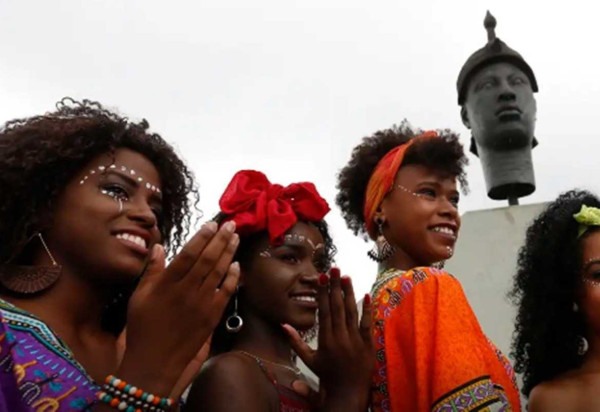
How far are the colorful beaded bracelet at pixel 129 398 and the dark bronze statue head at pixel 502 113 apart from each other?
579 cm

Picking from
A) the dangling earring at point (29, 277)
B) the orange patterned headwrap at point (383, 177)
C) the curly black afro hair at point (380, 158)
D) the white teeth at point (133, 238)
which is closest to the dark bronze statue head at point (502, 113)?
the curly black afro hair at point (380, 158)

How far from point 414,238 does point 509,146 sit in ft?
15.2

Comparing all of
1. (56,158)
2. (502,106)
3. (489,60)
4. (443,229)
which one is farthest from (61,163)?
(489,60)

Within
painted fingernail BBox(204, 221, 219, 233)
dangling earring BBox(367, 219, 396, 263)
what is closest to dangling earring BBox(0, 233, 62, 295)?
painted fingernail BBox(204, 221, 219, 233)

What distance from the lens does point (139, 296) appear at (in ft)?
4.97

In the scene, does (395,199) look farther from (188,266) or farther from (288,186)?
(188,266)

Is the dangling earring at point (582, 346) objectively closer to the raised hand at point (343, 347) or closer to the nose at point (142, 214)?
the raised hand at point (343, 347)

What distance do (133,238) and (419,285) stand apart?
0.86 meters

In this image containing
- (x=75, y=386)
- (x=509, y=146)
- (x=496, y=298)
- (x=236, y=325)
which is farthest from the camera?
(x=509, y=146)

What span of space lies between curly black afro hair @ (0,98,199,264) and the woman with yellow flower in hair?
4.23 ft

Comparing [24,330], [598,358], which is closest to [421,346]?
[598,358]

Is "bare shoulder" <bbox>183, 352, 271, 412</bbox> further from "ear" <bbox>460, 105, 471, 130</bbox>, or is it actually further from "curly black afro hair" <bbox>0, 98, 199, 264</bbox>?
"ear" <bbox>460, 105, 471, 130</bbox>

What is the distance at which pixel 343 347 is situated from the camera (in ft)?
6.64

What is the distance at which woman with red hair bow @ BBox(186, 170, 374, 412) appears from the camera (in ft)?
6.56
